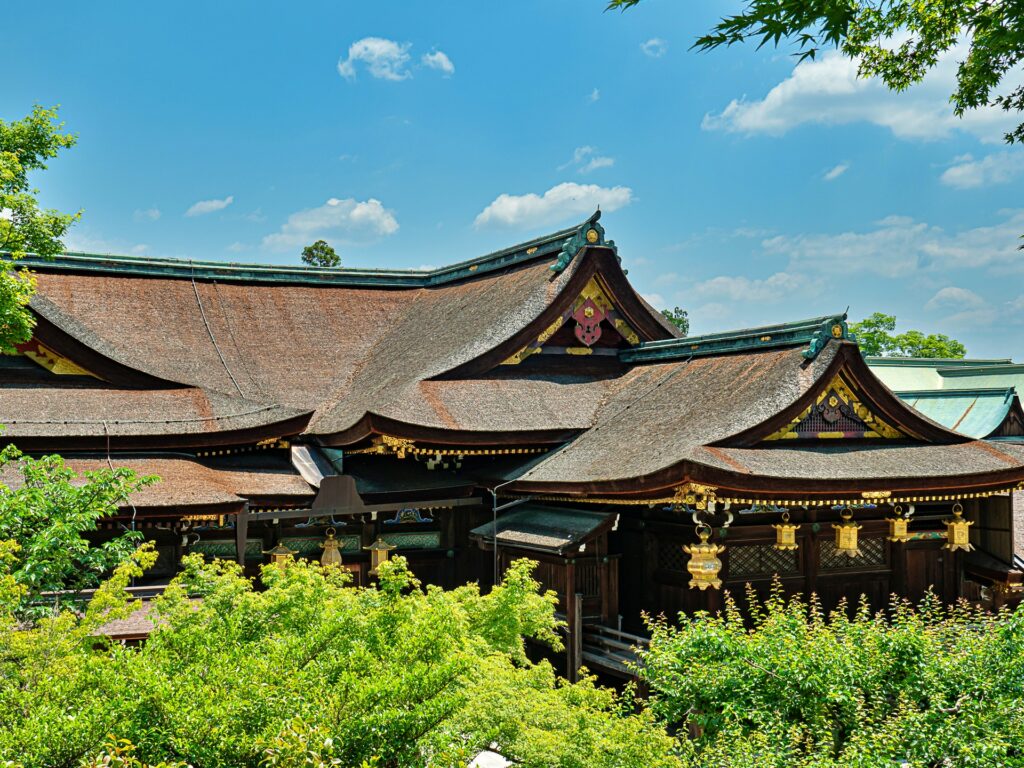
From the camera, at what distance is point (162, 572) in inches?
523

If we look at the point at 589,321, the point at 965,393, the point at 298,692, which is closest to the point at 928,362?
the point at 965,393

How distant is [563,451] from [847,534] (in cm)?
433

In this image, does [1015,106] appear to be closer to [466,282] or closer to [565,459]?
[565,459]

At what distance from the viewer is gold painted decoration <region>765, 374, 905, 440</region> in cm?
1412

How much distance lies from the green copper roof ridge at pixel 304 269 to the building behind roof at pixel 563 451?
14.2 inches

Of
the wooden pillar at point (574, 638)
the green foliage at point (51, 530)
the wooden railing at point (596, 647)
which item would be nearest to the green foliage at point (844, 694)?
the wooden railing at point (596, 647)

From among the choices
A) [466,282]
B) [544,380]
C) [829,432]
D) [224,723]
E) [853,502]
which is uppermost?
[466,282]

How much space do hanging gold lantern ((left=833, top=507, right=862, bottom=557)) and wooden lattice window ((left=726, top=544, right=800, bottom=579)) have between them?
0.67 meters

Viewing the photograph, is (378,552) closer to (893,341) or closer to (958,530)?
(958,530)

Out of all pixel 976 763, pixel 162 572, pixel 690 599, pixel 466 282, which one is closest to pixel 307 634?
pixel 976 763

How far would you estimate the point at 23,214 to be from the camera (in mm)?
12719

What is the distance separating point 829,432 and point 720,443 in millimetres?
2049

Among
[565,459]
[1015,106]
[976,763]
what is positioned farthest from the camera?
[565,459]

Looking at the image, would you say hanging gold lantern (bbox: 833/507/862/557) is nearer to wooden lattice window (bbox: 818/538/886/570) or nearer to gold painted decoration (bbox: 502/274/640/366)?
wooden lattice window (bbox: 818/538/886/570)
